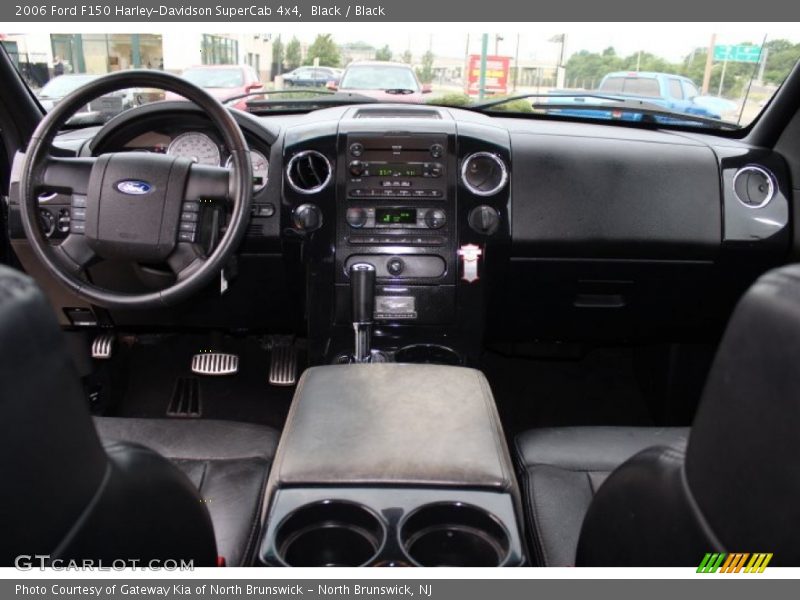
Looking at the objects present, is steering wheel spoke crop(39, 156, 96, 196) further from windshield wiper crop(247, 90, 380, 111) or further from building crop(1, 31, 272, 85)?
windshield wiper crop(247, 90, 380, 111)

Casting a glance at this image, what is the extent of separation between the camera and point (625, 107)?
2838 mm

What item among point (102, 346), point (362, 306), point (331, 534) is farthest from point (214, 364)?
point (331, 534)

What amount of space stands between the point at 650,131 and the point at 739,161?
0.38 meters

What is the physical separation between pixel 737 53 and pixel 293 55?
1539 millimetres

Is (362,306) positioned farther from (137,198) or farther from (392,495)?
(392,495)

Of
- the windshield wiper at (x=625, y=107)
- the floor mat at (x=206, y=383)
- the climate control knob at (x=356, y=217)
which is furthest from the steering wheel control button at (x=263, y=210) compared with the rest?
the windshield wiper at (x=625, y=107)

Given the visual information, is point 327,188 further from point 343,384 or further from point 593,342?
point 593,342

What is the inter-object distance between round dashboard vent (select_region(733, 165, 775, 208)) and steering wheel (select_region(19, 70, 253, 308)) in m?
1.82

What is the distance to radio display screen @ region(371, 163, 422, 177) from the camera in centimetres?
249

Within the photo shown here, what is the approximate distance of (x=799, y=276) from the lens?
76 cm

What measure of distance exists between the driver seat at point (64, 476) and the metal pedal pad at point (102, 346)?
202 centimetres

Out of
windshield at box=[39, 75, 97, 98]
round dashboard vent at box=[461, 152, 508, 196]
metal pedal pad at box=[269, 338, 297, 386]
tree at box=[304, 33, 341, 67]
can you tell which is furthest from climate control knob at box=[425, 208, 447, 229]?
windshield at box=[39, 75, 97, 98]

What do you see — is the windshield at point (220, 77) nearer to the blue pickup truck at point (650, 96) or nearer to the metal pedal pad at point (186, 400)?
the blue pickup truck at point (650, 96)

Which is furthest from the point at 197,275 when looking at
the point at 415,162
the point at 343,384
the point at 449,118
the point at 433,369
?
the point at 449,118
